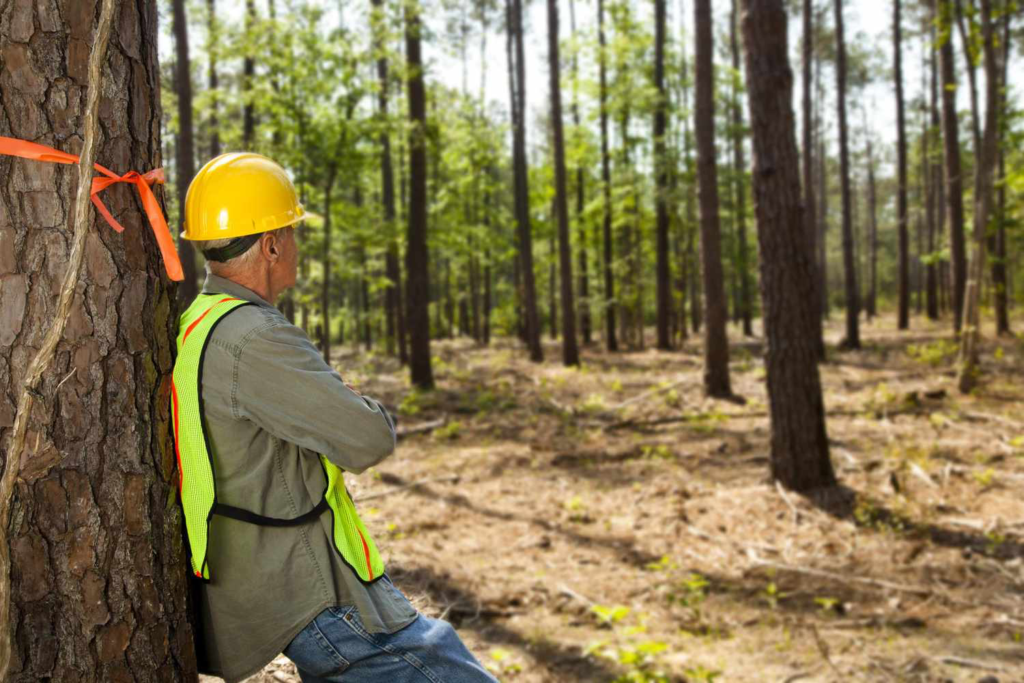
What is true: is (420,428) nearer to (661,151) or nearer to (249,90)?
(249,90)

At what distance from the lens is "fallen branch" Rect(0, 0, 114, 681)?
6.17 ft

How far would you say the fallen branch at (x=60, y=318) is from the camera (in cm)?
188

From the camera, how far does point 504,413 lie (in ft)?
45.0

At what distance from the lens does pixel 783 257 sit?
7.39 meters

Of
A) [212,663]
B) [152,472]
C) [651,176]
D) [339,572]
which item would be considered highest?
[651,176]

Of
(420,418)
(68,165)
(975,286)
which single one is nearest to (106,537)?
(68,165)

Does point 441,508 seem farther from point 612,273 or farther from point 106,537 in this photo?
point 612,273

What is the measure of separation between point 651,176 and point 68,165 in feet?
63.1

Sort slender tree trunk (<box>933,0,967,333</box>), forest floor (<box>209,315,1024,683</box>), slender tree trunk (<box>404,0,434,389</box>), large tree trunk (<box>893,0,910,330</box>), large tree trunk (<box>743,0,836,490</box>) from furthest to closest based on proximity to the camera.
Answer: large tree trunk (<box>893,0,910,330</box>), slender tree trunk (<box>404,0,434,389</box>), slender tree trunk (<box>933,0,967,333</box>), large tree trunk (<box>743,0,836,490</box>), forest floor (<box>209,315,1024,683</box>)

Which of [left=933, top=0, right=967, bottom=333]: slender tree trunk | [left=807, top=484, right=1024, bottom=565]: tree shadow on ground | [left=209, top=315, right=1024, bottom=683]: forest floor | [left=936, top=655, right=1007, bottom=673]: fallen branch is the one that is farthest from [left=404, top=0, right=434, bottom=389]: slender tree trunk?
[left=936, top=655, right=1007, bottom=673]: fallen branch

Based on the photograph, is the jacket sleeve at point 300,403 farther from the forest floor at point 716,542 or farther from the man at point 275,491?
the forest floor at point 716,542

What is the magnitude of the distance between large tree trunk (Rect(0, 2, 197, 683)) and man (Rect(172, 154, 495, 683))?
12 cm

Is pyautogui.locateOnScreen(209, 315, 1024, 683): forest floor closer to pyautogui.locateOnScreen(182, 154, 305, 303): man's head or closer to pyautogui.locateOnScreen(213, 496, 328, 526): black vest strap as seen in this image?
pyautogui.locateOnScreen(182, 154, 305, 303): man's head

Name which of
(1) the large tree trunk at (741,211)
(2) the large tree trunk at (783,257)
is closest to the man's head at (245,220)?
(2) the large tree trunk at (783,257)
